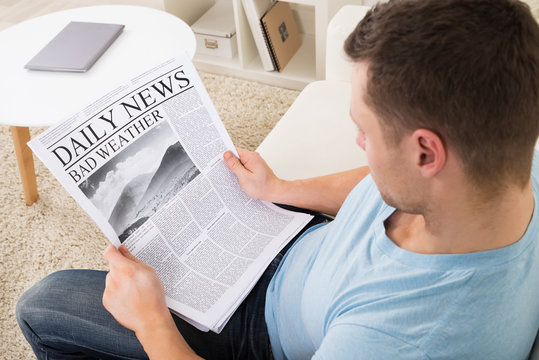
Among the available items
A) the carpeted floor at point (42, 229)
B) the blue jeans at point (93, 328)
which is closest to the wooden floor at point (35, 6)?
the carpeted floor at point (42, 229)

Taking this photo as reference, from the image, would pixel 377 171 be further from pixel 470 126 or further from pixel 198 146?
pixel 198 146

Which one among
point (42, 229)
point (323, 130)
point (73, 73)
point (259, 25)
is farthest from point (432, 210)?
point (259, 25)

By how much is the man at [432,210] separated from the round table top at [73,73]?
28.7 inches

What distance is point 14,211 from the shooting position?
1.72m

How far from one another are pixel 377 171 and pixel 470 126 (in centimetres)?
14

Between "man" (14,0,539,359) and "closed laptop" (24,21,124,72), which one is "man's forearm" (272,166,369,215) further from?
"closed laptop" (24,21,124,72)

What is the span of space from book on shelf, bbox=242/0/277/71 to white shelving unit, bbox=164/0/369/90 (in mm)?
35

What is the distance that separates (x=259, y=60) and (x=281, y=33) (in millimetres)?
160

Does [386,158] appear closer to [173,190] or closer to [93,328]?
[173,190]

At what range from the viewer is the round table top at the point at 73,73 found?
137cm

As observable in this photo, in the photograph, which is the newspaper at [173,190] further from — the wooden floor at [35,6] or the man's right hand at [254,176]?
the wooden floor at [35,6]

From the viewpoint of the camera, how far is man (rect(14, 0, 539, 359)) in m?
0.48

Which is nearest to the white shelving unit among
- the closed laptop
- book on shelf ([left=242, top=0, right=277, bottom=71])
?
book on shelf ([left=242, top=0, right=277, bottom=71])

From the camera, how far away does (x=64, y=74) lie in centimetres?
148
